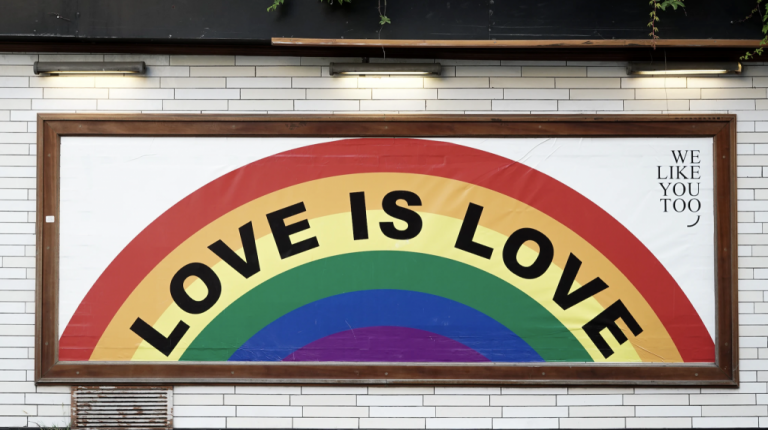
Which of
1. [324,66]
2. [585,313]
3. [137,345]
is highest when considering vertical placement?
[324,66]

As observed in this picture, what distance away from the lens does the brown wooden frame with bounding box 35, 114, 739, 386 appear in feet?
12.9

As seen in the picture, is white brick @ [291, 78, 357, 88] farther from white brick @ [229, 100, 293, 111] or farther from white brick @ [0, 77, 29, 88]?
white brick @ [0, 77, 29, 88]

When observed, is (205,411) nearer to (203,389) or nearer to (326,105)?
(203,389)

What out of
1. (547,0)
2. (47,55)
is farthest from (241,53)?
(547,0)

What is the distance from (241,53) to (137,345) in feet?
7.87

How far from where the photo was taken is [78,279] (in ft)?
13.0

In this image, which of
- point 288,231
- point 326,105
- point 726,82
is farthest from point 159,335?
point 726,82

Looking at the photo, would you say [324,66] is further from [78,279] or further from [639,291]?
[639,291]

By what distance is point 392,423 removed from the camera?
3.95 meters

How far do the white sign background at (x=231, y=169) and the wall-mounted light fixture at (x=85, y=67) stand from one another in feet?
1.66

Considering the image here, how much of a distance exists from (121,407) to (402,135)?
3014mm

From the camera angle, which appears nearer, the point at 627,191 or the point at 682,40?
the point at 682,40

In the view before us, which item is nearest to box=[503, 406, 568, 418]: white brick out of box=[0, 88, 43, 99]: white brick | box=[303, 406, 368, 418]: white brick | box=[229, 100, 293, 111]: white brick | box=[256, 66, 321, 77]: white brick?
box=[303, 406, 368, 418]: white brick

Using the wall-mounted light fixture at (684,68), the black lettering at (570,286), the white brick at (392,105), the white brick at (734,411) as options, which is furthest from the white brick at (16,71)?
the white brick at (734,411)
